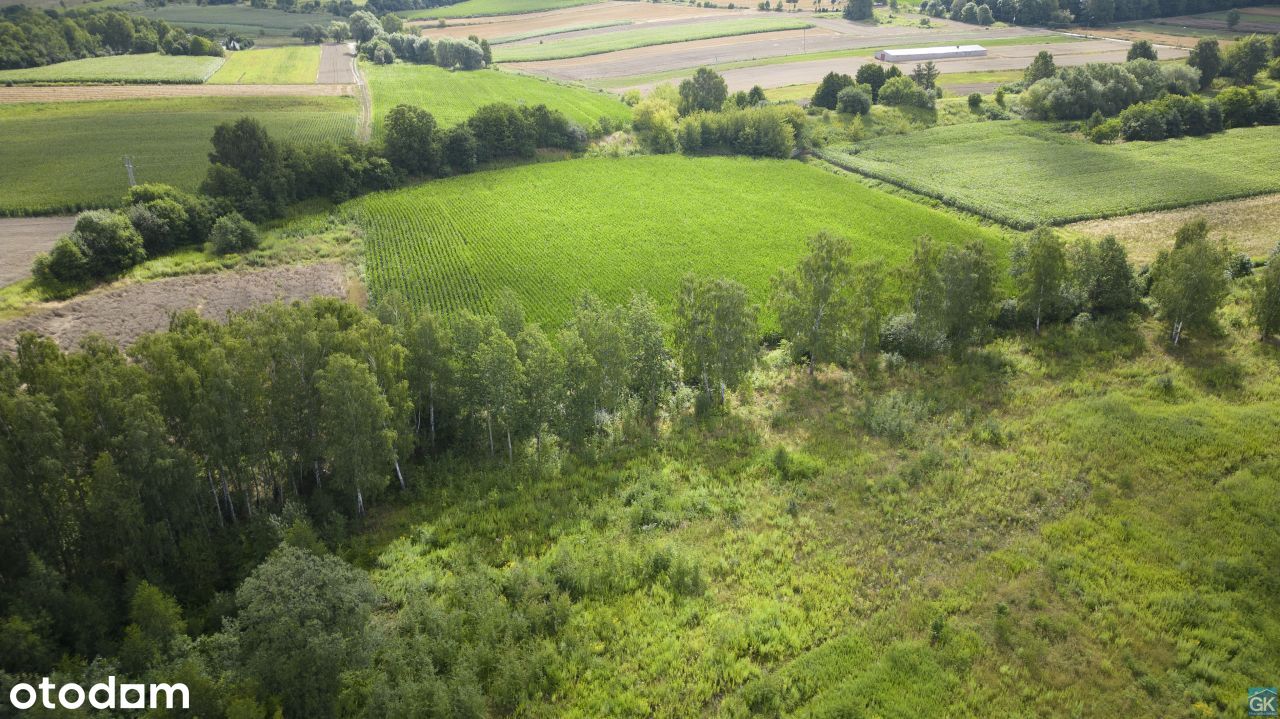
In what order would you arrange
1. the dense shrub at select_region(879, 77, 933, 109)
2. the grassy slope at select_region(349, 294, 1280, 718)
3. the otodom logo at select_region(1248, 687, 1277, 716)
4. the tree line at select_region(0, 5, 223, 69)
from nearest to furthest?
the otodom logo at select_region(1248, 687, 1277, 716), the grassy slope at select_region(349, 294, 1280, 718), the dense shrub at select_region(879, 77, 933, 109), the tree line at select_region(0, 5, 223, 69)

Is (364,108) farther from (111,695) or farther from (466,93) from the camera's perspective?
(111,695)

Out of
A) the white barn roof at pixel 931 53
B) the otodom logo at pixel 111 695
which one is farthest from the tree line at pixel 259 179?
the white barn roof at pixel 931 53

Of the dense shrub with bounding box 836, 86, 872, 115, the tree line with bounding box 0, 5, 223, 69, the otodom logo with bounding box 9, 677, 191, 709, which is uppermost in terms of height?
the tree line with bounding box 0, 5, 223, 69

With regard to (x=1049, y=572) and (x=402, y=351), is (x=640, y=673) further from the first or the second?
(x=402, y=351)

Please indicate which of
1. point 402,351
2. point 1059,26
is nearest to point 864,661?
point 402,351

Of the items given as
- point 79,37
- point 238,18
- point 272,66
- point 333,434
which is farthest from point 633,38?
point 333,434

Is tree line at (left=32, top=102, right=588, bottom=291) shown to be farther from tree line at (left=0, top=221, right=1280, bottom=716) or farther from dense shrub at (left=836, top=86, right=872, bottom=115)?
dense shrub at (left=836, top=86, right=872, bottom=115)

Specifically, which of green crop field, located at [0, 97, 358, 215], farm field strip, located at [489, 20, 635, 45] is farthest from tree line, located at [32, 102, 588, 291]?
farm field strip, located at [489, 20, 635, 45]
